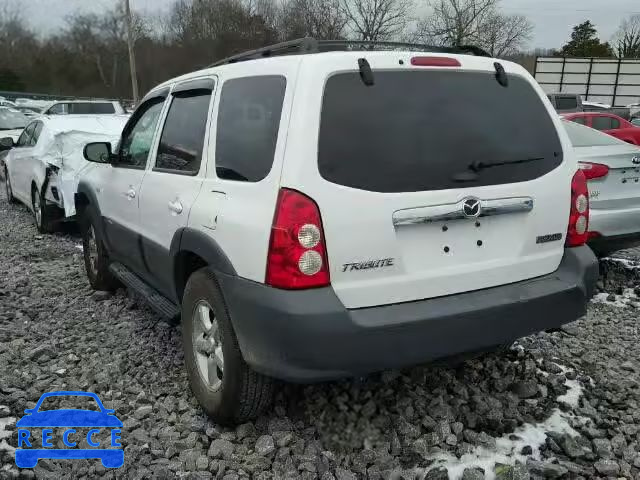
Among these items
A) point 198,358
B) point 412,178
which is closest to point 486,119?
point 412,178

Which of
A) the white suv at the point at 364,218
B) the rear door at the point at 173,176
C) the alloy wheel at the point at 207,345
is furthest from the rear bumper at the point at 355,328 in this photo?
the rear door at the point at 173,176

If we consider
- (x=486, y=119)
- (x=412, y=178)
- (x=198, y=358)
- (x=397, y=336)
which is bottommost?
(x=198, y=358)

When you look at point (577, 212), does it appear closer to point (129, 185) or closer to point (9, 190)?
point (129, 185)

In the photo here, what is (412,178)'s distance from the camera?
247cm

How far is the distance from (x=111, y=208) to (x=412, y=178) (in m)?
2.80

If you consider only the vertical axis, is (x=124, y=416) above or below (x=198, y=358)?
below

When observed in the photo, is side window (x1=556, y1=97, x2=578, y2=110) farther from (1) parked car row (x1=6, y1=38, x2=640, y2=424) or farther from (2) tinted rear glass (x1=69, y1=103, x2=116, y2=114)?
(1) parked car row (x1=6, y1=38, x2=640, y2=424)

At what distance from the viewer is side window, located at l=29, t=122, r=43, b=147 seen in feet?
26.9

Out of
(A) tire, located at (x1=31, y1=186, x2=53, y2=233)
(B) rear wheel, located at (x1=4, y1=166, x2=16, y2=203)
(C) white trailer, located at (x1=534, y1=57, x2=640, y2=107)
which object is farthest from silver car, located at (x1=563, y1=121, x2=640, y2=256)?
(C) white trailer, located at (x1=534, y1=57, x2=640, y2=107)

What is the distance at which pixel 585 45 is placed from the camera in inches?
2456

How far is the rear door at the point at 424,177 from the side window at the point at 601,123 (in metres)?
12.6

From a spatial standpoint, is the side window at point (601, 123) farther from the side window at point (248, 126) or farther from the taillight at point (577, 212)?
→ the side window at point (248, 126)

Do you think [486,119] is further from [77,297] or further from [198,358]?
[77,297]

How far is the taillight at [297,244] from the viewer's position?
231 centimetres
